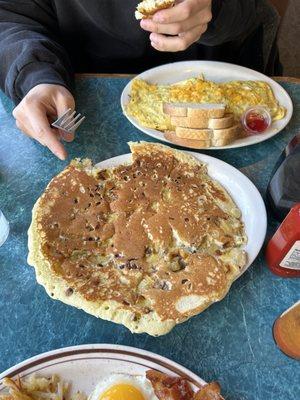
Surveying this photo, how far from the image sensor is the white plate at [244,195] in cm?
126

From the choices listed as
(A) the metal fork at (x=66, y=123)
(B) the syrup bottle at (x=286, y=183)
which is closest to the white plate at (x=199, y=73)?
(A) the metal fork at (x=66, y=123)

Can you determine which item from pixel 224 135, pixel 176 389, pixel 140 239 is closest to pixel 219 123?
pixel 224 135

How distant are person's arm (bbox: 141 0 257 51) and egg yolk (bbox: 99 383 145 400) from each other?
1.17 m

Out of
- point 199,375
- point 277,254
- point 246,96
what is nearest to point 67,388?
point 199,375

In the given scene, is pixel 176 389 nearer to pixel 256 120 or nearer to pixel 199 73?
pixel 256 120

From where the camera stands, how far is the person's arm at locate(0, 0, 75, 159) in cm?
154

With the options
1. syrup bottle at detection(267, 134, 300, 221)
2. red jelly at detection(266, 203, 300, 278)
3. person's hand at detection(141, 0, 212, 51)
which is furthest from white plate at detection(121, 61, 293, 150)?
red jelly at detection(266, 203, 300, 278)

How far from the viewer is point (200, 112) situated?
1.57 metres

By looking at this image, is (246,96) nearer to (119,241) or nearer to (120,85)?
(120,85)

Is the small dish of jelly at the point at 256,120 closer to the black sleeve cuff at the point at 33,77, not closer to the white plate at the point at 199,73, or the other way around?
the white plate at the point at 199,73

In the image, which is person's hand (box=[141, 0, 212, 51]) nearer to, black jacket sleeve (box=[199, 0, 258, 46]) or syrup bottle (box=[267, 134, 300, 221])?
black jacket sleeve (box=[199, 0, 258, 46])

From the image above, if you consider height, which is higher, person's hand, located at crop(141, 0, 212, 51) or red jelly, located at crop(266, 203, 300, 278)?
person's hand, located at crop(141, 0, 212, 51)

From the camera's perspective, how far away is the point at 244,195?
1397 millimetres

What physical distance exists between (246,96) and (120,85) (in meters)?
0.59
